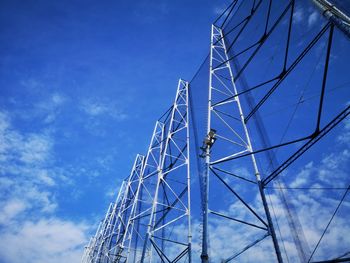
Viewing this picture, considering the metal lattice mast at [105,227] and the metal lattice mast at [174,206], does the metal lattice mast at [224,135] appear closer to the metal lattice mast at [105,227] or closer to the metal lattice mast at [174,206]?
the metal lattice mast at [174,206]

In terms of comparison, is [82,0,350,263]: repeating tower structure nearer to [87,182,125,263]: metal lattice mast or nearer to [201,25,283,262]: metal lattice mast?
[201,25,283,262]: metal lattice mast

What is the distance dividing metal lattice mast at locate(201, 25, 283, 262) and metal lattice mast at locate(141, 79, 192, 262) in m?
2.75

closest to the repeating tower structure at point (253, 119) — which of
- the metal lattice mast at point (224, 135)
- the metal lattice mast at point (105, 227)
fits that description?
the metal lattice mast at point (224, 135)

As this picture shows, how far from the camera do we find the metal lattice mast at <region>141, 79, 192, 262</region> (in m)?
10.6

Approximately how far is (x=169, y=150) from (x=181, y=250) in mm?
6303

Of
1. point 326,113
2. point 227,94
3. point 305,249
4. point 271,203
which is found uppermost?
point 227,94

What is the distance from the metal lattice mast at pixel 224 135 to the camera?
291 inches

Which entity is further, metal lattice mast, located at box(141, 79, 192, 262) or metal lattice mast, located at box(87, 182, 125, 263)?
metal lattice mast, located at box(87, 182, 125, 263)

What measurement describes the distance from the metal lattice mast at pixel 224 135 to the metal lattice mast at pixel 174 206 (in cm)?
275

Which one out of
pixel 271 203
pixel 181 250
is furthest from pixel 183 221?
pixel 271 203

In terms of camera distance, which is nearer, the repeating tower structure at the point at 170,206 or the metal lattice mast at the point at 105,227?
the repeating tower structure at the point at 170,206

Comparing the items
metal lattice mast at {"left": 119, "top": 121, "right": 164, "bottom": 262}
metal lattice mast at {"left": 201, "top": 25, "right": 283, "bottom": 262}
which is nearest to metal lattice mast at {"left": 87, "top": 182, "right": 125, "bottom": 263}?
metal lattice mast at {"left": 119, "top": 121, "right": 164, "bottom": 262}

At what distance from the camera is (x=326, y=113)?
23.4ft

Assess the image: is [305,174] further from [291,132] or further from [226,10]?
[226,10]
